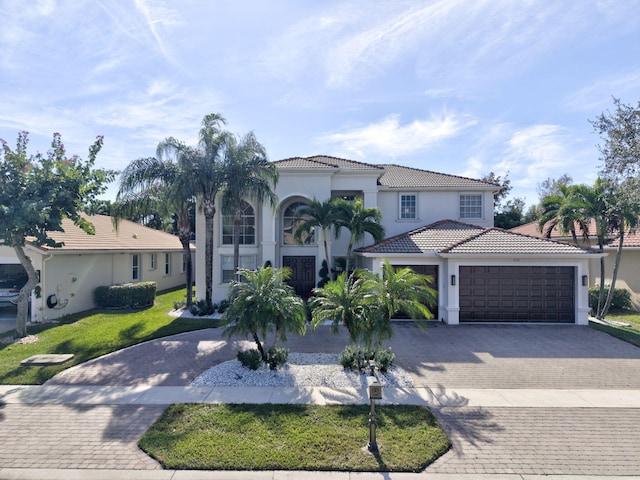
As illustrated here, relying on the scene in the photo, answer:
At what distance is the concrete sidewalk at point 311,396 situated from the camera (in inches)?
265

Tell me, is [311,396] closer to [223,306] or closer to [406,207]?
[223,306]

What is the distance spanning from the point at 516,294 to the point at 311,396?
10.5 m

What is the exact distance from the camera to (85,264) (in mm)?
15938

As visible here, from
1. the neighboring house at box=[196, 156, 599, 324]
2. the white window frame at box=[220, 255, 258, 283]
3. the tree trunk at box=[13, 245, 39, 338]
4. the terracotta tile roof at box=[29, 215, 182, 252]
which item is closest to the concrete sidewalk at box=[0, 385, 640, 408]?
A: the tree trunk at box=[13, 245, 39, 338]

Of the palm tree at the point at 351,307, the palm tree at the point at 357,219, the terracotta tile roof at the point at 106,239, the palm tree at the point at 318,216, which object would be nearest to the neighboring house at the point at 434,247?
the palm tree at the point at 357,219

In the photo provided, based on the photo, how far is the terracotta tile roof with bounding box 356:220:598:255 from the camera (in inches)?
520

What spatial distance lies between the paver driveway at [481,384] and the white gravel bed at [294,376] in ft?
1.56

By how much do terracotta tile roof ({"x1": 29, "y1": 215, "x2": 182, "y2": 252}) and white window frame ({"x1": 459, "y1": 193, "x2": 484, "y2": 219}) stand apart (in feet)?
60.9

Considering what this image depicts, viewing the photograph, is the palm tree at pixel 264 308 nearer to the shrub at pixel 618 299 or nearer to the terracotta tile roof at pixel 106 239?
the terracotta tile roof at pixel 106 239

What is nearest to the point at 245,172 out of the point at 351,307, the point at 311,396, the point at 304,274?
the point at 304,274

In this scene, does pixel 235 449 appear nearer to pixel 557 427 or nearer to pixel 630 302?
pixel 557 427

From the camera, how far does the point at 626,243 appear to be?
635 inches

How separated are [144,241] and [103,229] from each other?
2.69 metres

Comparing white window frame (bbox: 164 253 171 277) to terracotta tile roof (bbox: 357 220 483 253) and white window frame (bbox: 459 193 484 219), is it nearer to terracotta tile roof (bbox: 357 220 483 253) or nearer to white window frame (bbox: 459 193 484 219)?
terracotta tile roof (bbox: 357 220 483 253)
